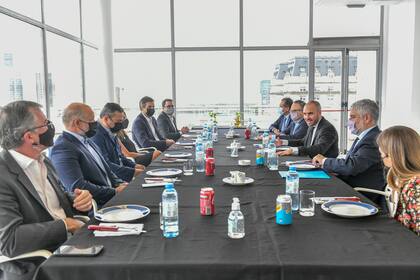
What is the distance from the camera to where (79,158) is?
A: 2980mm

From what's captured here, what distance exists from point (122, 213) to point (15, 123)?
738 mm

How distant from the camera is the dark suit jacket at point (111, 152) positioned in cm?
400

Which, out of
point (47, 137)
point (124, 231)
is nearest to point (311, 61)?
point (47, 137)

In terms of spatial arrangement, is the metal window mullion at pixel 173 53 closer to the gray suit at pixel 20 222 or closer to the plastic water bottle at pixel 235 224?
the gray suit at pixel 20 222

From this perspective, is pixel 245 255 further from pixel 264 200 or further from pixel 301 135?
pixel 301 135

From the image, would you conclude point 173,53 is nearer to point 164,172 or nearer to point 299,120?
point 299,120

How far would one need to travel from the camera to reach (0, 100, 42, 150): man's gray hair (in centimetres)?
215

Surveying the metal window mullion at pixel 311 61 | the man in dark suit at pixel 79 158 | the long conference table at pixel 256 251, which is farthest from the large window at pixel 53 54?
the metal window mullion at pixel 311 61

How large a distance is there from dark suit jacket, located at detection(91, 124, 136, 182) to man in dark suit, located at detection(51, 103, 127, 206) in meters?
0.72

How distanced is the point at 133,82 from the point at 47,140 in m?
7.10

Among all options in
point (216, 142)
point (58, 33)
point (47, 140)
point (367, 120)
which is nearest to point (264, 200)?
point (47, 140)

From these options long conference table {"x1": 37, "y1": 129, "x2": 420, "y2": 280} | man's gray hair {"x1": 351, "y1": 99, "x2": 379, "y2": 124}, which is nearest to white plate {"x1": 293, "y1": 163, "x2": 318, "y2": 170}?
man's gray hair {"x1": 351, "y1": 99, "x2": 379, "y2": 124}

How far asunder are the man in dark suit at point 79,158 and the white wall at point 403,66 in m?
5.72

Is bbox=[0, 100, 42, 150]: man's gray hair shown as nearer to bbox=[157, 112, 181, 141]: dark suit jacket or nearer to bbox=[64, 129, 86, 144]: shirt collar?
bbox=[64, 129, 86, 144]: shirt collar
